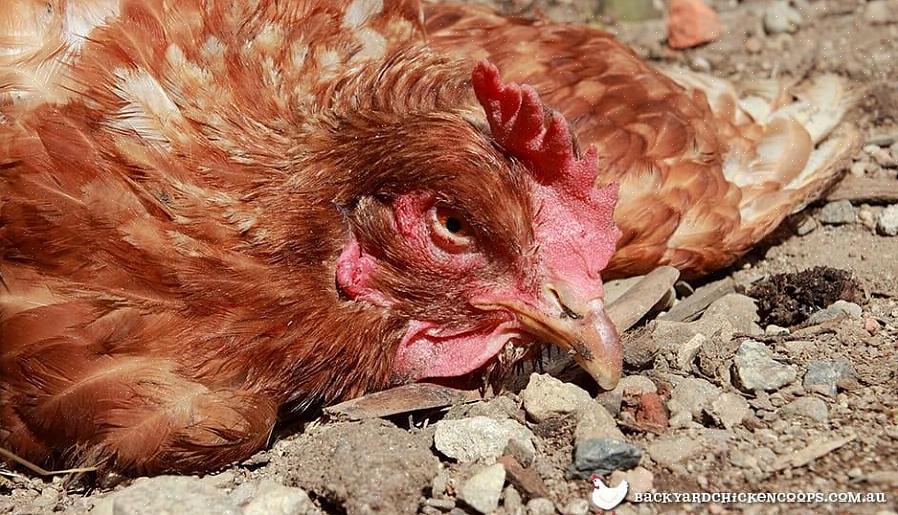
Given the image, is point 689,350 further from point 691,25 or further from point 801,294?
point 691,25

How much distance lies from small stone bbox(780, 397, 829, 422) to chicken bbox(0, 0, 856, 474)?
0.43 meters

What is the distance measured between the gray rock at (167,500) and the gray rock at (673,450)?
93 cm

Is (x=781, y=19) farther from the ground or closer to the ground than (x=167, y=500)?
closer to the ground

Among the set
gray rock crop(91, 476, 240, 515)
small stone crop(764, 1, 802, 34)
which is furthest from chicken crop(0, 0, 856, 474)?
small stone crop(764, 1, 802, 34)

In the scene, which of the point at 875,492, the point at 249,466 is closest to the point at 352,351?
the point at 249,466

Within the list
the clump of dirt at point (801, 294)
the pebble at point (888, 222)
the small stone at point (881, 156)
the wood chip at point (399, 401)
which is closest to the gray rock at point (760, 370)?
the clump of dirt at point (801, 294)

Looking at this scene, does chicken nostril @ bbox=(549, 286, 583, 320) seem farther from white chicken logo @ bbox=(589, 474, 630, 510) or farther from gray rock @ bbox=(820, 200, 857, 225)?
gray rock @ bbox=(820, 200, 857, 225)

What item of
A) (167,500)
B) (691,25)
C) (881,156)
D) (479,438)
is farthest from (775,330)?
(691,25)

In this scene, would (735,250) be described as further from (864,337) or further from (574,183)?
(574,183)

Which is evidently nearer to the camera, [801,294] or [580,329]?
[580,329]

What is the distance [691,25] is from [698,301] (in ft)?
7.25

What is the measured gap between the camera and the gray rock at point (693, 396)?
2.44 m

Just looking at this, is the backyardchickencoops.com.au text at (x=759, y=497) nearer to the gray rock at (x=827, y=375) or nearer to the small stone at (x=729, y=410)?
the small stone at (x=729, y=410)

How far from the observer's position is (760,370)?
2523 mm
